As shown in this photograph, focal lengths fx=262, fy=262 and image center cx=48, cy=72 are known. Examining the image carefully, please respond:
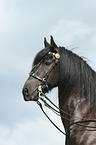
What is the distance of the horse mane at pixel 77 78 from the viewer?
7.56m

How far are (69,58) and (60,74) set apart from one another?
608mm

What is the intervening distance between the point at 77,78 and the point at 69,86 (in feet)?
1.11

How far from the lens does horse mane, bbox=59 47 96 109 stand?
7.56 meters

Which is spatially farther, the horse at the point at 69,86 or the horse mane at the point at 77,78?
the horse mane at the point at 77,78

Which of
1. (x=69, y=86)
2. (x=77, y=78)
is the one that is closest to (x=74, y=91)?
(x=69, y=86)

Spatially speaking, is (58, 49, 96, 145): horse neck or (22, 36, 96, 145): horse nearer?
(22, 36, 96, 145): horse

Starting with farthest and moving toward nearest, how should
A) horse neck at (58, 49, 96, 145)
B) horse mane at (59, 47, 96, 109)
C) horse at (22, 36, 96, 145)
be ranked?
horse mane at (59, 47, 96, 109), horse neck at (58, 49, 96, 145), horse at (22, 36, 96, 145)

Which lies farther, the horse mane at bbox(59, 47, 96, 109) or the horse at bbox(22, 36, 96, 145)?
the horse mane at bbox(59, 47, 96, 109)

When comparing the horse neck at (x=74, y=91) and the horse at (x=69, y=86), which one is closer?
the horse at (x=69, y=86)

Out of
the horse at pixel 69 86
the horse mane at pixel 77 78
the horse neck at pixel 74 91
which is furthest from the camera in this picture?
the horse mane at pixel 77 78

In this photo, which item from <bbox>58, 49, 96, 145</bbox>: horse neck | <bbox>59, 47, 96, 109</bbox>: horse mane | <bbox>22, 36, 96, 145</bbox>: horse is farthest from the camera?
<bbox>59, 47, 96, 109</bbox>: horse mane

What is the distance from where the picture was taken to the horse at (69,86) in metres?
7.23

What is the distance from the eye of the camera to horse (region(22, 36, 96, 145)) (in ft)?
23.7

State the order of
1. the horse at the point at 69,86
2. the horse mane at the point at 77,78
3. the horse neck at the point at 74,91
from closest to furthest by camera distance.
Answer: the horse at the point at 69,86 → the horse neck at the point at 74,91 → the horse mane at the point at 77,78
